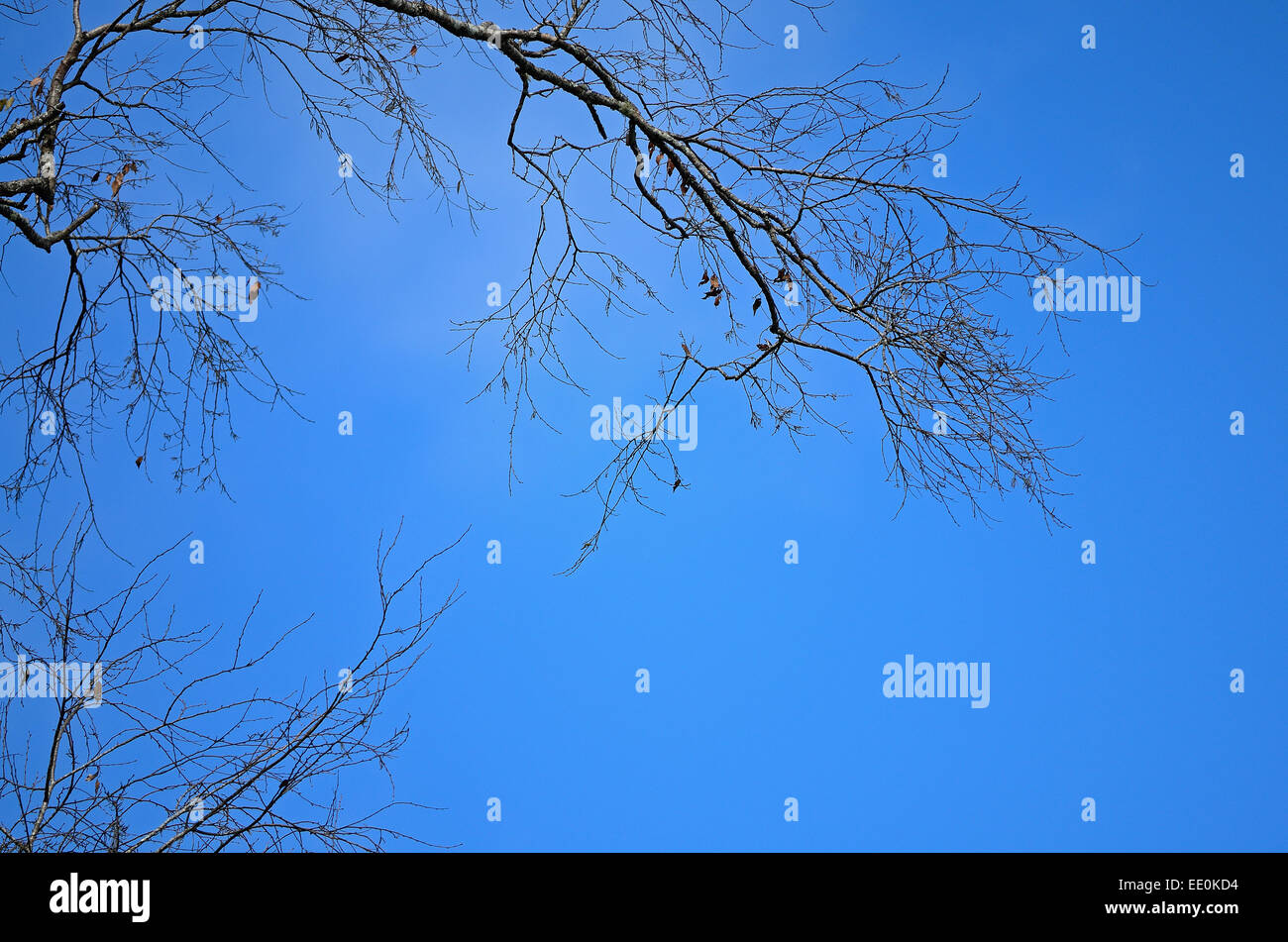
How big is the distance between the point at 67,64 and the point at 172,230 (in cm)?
56

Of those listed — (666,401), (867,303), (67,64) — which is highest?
(67,64)

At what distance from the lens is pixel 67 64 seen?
2.70 meters
